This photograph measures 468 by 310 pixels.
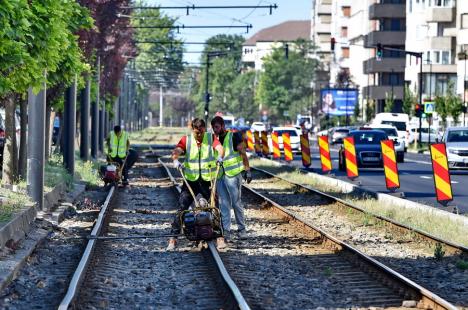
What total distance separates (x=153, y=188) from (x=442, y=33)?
89.4m

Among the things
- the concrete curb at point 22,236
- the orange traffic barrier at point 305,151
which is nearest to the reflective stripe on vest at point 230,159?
the concrete curb at point 22,236

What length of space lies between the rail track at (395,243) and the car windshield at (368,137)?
14097 millimetres

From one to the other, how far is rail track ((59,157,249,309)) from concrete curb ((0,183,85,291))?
764 mm

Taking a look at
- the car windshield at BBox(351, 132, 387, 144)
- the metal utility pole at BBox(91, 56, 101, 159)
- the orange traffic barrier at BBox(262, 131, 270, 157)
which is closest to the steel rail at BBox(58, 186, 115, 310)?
the car windshield at BBox(351, 132, 387, 144)

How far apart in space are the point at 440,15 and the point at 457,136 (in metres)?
76.5

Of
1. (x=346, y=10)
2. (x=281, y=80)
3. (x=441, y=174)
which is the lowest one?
(x=441, y=174)

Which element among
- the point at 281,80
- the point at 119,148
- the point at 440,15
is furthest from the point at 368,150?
the point at 281,80

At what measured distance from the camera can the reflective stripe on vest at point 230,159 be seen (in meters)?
19.2

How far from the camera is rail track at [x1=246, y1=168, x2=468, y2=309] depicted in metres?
15.4

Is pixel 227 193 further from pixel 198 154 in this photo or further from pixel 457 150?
pixel 457 150

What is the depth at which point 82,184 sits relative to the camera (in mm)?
36875

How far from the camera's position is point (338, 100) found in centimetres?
14425

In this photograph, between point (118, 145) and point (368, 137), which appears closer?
point (118, 145)

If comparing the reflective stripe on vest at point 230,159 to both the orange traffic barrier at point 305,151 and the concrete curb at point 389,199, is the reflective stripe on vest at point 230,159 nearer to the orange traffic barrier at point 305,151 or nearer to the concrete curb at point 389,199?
the concrete curb at point 389,199
